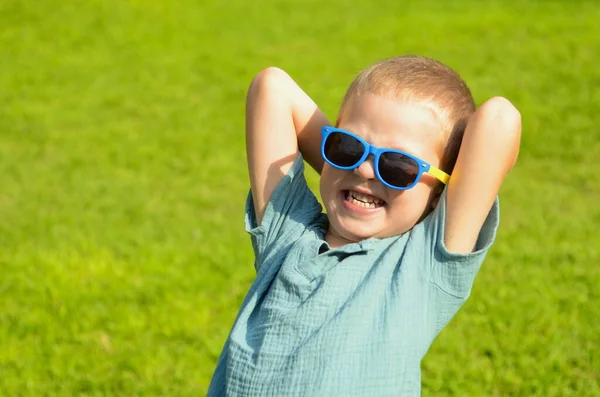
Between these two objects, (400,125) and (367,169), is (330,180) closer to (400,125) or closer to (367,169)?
(367,169)

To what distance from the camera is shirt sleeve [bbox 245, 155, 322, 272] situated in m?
2.31

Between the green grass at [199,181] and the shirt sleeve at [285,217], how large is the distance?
1667 mm

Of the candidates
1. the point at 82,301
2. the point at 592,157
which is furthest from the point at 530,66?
the point at 82,301

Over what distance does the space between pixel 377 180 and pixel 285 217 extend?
31 centimetres

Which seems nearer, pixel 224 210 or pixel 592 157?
pixel 224 210

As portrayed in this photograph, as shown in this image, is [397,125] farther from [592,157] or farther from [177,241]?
[592,157]

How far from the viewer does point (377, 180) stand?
2176 mm

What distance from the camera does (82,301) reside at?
4.55 m

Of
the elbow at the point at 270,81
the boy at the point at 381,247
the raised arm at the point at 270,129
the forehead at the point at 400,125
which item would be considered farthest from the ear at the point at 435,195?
the elbow at the point at 270,81

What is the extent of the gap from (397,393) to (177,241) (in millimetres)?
3443

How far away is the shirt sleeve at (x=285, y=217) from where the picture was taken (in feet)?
7.59

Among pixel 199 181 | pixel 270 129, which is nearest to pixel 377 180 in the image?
pixel 270 129

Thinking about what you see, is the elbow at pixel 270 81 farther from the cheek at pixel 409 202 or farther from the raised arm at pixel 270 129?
the cheek at pixel 409 202

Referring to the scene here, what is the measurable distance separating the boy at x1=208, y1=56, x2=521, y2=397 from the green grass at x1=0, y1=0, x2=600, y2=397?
1748mm
